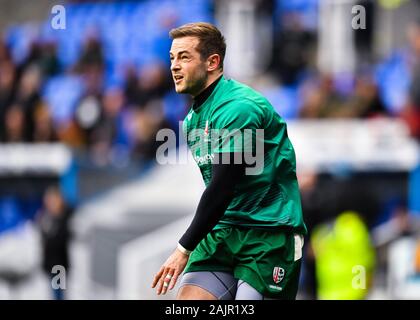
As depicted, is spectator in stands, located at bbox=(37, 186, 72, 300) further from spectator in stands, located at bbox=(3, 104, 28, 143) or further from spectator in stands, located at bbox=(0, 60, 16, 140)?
spectator in stands, located at bbox=(0, 60, 16, 140)

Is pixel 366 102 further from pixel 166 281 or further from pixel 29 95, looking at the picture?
pixel 166 281

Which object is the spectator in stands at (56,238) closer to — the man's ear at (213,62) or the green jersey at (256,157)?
the green jersey at (256,157)

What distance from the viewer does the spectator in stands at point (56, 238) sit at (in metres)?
12.8

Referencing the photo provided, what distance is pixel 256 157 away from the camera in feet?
15.6

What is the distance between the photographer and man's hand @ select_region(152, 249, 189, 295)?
177 inches

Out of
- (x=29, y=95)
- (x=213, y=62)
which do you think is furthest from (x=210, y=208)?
(x=29, y=95)

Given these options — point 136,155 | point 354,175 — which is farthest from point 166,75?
point 354,175

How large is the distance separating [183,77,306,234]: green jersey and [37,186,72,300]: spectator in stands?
8.16 meters

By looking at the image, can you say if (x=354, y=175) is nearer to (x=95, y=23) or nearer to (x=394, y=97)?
(x=394, y=97)

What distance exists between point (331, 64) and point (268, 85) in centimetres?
99

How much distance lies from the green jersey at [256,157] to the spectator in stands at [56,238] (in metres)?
8.16

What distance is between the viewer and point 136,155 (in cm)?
1421

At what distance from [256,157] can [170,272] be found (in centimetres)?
73

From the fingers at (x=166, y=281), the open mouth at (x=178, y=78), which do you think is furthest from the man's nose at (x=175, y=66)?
the fingers at (x=166, y=281)
